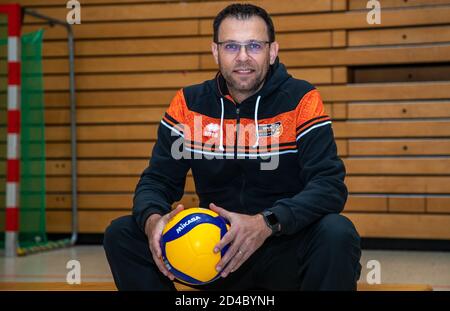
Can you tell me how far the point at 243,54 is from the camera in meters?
2.49

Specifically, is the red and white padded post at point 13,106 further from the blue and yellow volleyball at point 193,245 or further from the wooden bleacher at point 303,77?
the blue and yellow volleyball at point 193,245

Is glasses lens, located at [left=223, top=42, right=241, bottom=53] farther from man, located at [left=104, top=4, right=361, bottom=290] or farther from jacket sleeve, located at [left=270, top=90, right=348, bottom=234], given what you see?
jacket sleeve, located at [left=270, top=90, right=348, bottom=234]

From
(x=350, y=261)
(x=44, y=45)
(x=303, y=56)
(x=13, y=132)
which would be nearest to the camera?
(x=350, y=261)

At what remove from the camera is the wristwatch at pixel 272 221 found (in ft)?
7.22

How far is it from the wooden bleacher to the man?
122 inches

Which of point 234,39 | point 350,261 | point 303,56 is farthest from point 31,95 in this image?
point 350,261

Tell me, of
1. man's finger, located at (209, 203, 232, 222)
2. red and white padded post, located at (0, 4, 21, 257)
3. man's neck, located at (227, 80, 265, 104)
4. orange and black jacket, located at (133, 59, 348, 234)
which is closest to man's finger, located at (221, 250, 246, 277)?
man's finger, located at (209, 203, 232, 222)

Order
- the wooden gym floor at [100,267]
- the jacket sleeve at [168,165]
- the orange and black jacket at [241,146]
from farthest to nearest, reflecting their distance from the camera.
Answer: the wooden gym floor at [100,267], the jacket sleeve at [168,165], the orange and black jacket at [241,146]

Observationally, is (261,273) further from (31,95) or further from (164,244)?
(31,95)

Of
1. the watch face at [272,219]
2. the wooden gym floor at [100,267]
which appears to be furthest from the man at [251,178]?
the wooden gym floor at [100,267]

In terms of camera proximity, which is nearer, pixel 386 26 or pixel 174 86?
pixel 386 26

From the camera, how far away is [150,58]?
19.6 feet

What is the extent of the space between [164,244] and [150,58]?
12.9ft

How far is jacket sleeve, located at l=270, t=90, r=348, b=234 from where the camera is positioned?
2229 mm
